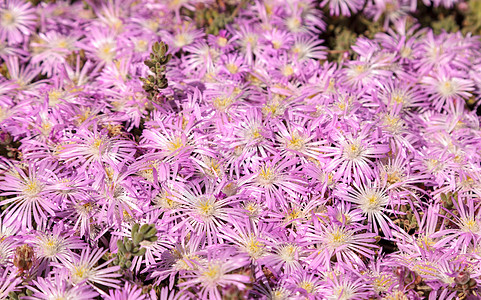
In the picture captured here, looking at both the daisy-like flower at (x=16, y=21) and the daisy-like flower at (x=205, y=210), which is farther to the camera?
the daisy-like flower at (x=16, y=21)

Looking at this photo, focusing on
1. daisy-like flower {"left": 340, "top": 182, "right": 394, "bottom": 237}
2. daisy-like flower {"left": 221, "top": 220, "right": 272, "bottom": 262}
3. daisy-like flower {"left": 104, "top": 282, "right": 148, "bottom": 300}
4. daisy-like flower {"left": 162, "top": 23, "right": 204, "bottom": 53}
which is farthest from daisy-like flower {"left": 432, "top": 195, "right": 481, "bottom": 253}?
daisy-like flower {"left": 162, "top": 23, "right": 204, "bottom": 53}

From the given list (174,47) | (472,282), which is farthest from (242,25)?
(472,282)

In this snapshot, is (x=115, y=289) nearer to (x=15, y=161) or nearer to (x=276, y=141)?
(x=15, y=161)

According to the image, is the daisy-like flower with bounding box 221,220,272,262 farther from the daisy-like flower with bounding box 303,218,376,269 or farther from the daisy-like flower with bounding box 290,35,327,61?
the daisy-like flower with bounding box 290,35,327,61

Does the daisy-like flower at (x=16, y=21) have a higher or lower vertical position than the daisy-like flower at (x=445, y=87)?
lower

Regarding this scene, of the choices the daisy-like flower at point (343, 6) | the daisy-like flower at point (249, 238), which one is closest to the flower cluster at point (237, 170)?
the daisy-like flower at point (249, 238)

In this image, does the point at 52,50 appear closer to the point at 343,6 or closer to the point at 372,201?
the point at 343,6

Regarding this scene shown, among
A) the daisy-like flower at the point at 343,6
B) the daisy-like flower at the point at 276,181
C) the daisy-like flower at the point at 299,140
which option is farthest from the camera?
the daisy-like flower at the point at 343,6

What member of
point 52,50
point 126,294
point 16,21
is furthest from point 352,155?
point 16,21

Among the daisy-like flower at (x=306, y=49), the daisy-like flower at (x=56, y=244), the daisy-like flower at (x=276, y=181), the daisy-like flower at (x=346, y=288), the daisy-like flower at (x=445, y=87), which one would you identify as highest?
the daisy-like flower at (x=445, y=87)

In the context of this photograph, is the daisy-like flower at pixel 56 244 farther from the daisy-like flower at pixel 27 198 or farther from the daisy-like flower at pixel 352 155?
the daisy-like flower at pixel 352 155
